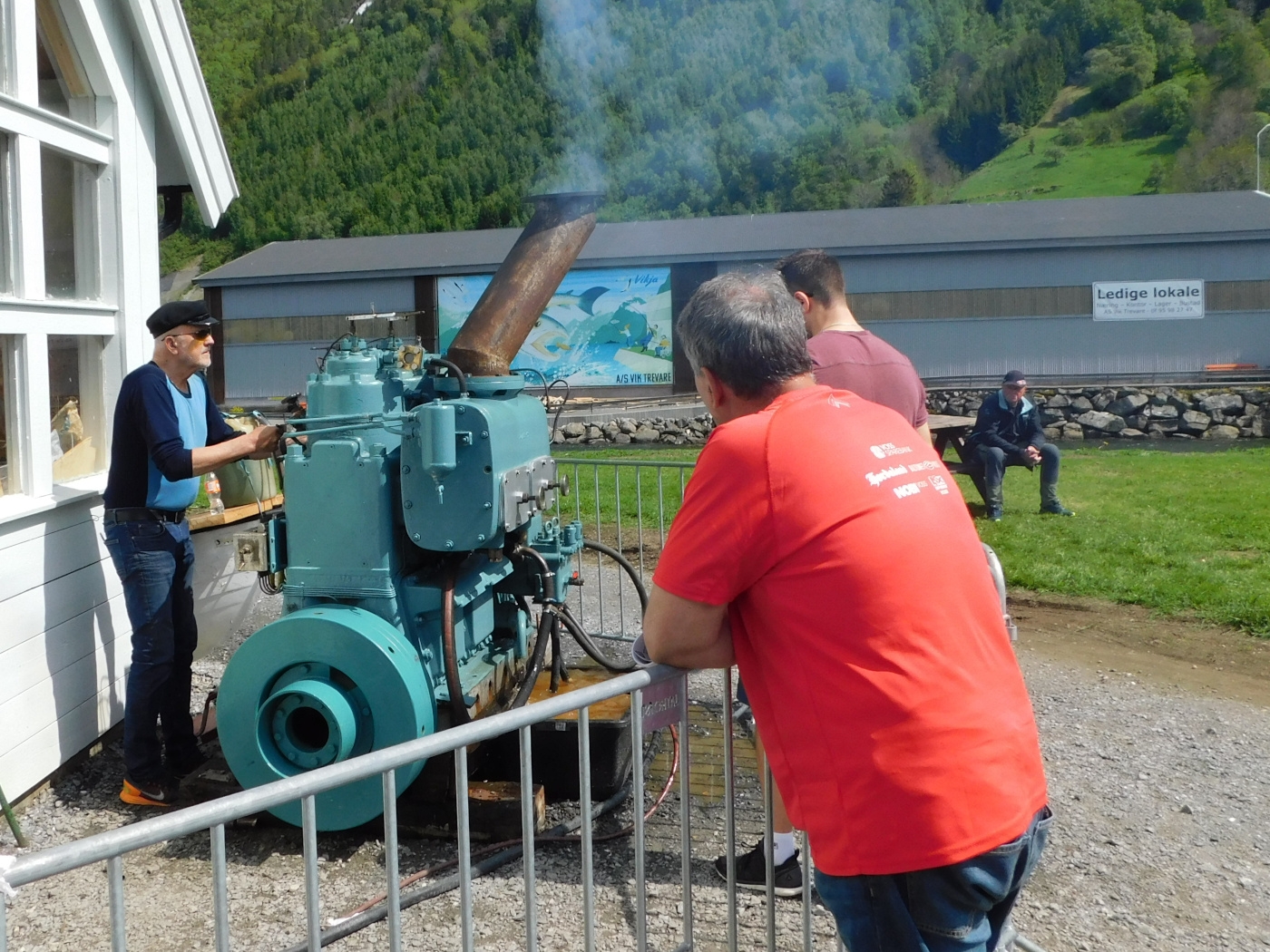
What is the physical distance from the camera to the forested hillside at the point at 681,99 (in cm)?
788

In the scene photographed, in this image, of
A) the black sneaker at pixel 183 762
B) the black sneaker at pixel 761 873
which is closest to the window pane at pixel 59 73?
the black sneaker at pixel 183 762

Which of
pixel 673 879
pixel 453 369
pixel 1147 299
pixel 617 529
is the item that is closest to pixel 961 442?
pixel 617 529

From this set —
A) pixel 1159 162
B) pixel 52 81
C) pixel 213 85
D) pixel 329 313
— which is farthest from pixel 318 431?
pixel 1159 162

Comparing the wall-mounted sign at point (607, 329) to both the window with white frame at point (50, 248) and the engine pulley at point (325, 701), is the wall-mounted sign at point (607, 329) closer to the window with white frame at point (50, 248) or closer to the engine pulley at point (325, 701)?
the window with white frame at point (50, 248)

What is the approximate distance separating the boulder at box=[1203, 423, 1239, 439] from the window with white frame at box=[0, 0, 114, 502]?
2018cm

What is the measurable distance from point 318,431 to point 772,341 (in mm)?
2389

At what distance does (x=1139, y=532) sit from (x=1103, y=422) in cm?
1253

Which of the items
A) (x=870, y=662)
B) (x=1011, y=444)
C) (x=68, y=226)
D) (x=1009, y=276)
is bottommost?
(x=1011, y=444)

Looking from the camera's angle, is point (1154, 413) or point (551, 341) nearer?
point (1154, 413)

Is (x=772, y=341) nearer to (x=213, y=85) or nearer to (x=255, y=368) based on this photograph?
(x=255, y=368)

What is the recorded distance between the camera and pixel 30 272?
14.4ft

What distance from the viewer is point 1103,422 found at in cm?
2120

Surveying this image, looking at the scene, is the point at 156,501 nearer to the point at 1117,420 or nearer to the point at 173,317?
the point at 173,317

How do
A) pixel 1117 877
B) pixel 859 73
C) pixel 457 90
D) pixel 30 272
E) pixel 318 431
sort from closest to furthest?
pixel 1117 877 < pixel 318 431 < pixel 30 272 < pixel 457 90 < pixel 859 73
